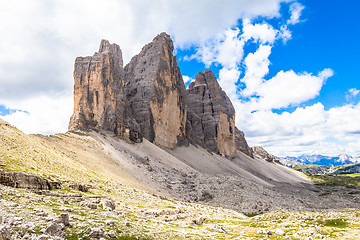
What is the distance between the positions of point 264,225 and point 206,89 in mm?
154635

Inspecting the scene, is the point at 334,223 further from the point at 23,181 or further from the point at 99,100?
the point at 99,100

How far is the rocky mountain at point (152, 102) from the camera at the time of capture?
9569cm

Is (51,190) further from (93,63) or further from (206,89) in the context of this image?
(206,89)

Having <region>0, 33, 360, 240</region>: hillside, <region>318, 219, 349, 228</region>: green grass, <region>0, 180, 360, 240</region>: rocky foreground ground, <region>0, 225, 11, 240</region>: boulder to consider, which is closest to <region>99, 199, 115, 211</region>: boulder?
<region>0, 180, 360, 240</region>: rocky foreground ground

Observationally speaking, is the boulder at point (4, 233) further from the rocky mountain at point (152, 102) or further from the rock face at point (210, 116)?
the rock face at point (210, 116)

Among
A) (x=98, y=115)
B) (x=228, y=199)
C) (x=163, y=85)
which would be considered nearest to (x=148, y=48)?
(x=163, y=85)

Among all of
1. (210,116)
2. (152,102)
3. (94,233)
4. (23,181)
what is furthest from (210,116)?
(94,233)

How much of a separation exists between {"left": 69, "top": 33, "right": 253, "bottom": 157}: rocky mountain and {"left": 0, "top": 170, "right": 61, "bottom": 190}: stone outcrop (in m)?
60.9

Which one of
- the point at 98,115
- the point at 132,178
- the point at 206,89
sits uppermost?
the point at 206,89

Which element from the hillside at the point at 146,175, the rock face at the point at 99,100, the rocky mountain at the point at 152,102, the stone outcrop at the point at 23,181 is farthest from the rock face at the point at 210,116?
the stone outcrop at the point at 23,181

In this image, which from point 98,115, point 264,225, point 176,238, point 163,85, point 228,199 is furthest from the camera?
point 163,85

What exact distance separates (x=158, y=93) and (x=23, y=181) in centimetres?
10184

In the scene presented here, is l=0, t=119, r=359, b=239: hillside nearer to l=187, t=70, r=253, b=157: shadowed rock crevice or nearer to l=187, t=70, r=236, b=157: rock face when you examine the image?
l=187, t=70, r=253, b=157: shadowed rock crevice

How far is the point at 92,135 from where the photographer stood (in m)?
83.4
